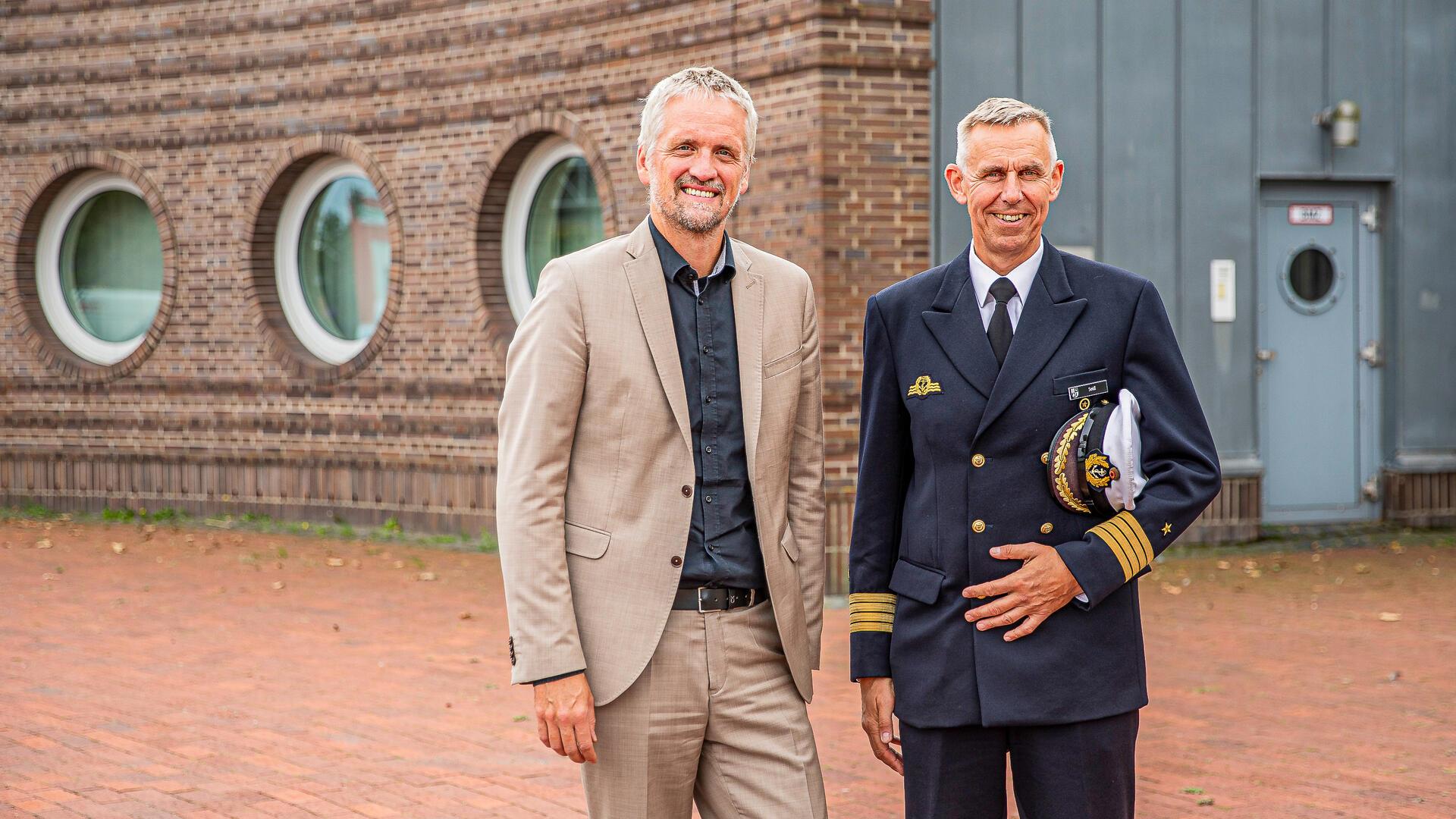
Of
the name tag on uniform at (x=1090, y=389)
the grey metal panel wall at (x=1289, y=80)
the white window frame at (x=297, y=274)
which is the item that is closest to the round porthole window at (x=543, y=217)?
the white window frame at (x=297, y=274)

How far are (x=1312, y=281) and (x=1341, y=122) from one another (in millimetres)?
1297

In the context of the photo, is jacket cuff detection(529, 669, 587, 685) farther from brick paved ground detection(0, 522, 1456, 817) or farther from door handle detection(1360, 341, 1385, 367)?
door handle detection(1360, 341, 1385, 367)

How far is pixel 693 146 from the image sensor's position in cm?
299

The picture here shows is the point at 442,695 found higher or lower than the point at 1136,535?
lower

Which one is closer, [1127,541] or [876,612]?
[1127,541]

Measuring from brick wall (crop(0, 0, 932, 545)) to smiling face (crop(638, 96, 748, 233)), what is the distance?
677 cm

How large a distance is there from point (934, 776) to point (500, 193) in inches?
408

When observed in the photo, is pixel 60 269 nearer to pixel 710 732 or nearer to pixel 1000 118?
pixel 710 732

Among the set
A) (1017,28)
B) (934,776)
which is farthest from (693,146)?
(1017,28)

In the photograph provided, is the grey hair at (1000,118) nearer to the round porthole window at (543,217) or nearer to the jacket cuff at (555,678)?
the jacket cuff at (555,678)

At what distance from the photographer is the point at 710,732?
10.0 feet

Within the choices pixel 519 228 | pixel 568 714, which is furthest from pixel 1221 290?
pixel 568 714

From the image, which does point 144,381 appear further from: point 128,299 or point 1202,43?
point 1202,43

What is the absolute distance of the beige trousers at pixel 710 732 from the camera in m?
2.99
